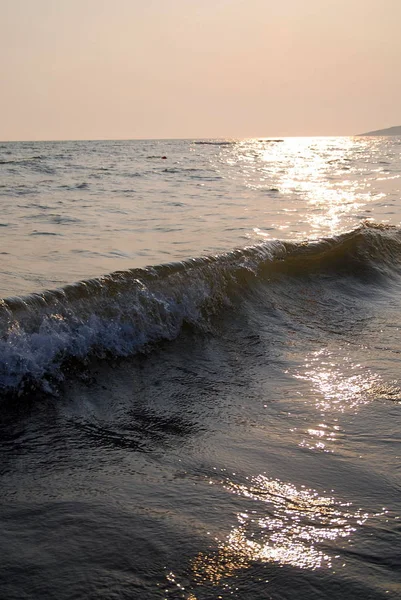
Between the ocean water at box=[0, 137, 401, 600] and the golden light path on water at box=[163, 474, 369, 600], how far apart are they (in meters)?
0.01

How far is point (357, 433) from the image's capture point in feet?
14.1

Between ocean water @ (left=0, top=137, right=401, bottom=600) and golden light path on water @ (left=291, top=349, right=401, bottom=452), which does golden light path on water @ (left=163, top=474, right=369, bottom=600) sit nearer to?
ocean water @ (left=0, top=137, right=401, bottom=600)

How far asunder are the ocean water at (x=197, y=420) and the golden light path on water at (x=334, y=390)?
0.02 m

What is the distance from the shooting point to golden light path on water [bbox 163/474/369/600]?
9.08 ft

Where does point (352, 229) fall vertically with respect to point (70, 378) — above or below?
above

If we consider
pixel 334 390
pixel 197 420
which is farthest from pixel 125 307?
pixel 334 390

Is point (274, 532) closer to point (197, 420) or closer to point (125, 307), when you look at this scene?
point (197, 420)

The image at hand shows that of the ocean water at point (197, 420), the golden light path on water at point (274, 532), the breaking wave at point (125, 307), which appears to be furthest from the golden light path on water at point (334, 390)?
the breaking wave at point (125, 307)

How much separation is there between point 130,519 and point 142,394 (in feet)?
6.62

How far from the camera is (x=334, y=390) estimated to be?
5160mm

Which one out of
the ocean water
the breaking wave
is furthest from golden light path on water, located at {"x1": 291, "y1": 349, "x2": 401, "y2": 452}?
the breaking wave

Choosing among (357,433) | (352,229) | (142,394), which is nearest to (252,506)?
Result: (357,433)

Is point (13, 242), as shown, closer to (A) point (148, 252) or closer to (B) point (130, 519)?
(A) point (148, 252)

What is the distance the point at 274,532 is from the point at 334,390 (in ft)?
7.48
